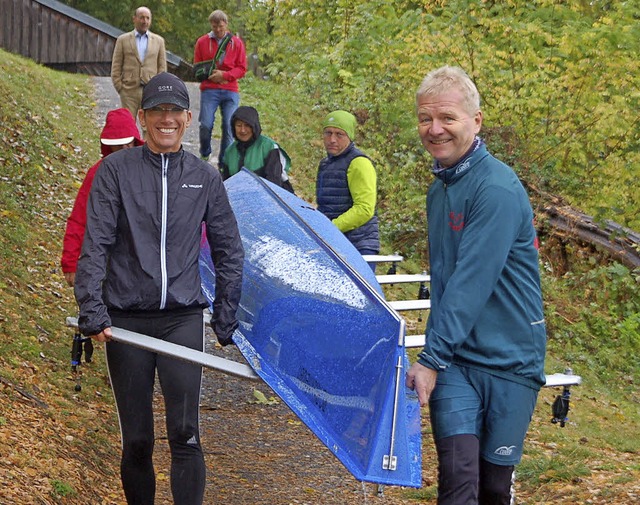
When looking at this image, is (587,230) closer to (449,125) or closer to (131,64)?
(131,64)

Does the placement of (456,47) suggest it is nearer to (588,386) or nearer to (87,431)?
(588,386)

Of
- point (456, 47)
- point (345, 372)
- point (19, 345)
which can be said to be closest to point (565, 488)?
point (345, 372)

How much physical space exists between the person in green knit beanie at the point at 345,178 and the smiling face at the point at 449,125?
339cm

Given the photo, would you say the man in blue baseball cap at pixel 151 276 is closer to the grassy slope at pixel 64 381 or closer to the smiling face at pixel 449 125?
the grassy slope at pixel 64 381

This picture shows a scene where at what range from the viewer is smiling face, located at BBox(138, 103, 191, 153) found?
13.9ft

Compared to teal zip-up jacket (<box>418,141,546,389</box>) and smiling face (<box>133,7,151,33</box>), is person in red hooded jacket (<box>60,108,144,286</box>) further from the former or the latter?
smiling face (<box>133,7,151,33</box>)

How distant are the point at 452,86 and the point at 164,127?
4.48 feet

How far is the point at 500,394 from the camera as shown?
3424 mm

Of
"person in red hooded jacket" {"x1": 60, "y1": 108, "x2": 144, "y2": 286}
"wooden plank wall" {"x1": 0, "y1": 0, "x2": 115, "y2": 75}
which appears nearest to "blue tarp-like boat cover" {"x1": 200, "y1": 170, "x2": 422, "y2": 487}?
"person in red hooded jacket" {"x1": 60, "y1": 108, "x2": 144, "y2": 286}

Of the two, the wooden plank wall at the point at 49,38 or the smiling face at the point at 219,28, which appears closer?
the smiling face at the point at 219,28

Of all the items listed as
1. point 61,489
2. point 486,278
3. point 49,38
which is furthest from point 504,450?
point 49,38

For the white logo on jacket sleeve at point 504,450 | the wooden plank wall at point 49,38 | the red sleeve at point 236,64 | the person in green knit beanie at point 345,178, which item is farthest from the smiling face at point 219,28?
the wooden plank wall at point 49,38

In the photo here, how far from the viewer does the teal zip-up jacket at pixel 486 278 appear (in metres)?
3.32

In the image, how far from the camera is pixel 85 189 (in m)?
5.07
